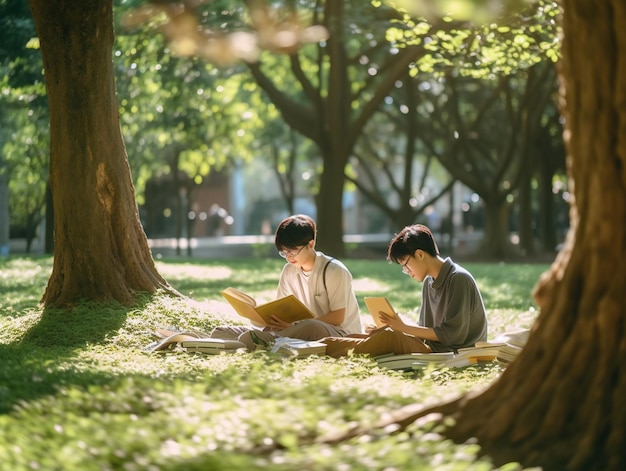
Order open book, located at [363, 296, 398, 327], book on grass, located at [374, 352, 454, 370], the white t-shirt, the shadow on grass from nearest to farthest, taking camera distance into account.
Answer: the shadow on grass → book on grass, located at [374, 352, 454, 370] → open book, located at [363, 296, 398, 327] → the white t-shirt

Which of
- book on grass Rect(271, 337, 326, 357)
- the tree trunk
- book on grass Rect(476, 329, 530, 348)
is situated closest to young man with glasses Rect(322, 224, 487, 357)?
book on grass Rect(271, 337, 326, 357)

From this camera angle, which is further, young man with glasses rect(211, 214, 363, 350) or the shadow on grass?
young man with glasses rect(211, 214, 363, 350)

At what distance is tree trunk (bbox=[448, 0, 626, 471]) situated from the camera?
5.30m

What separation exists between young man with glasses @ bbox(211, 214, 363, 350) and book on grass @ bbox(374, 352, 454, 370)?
2.58 ft

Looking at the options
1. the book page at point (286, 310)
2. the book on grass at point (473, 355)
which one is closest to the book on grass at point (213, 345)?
the book page at point (286, 310)

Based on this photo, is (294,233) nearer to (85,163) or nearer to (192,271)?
(85,163)

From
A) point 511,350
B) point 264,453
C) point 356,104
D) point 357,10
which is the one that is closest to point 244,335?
point 511,350

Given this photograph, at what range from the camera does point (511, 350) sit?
29.2 feet

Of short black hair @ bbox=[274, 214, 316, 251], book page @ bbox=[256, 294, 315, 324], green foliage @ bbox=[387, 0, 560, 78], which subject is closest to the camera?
book page @ bbox=[256, 294, 315, 324]

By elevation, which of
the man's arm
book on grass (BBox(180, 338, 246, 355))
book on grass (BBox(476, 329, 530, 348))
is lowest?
book on grass (BBox(180, 338, 246, 355))

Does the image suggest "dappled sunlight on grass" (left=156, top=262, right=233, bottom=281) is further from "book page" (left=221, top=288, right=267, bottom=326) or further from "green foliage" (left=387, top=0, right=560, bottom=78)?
"book page" (left=221, top=288, right=267, bottom=326)

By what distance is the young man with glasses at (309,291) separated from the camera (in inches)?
378

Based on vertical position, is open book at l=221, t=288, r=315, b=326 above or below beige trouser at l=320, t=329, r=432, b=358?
above

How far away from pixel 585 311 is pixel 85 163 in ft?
24.2
